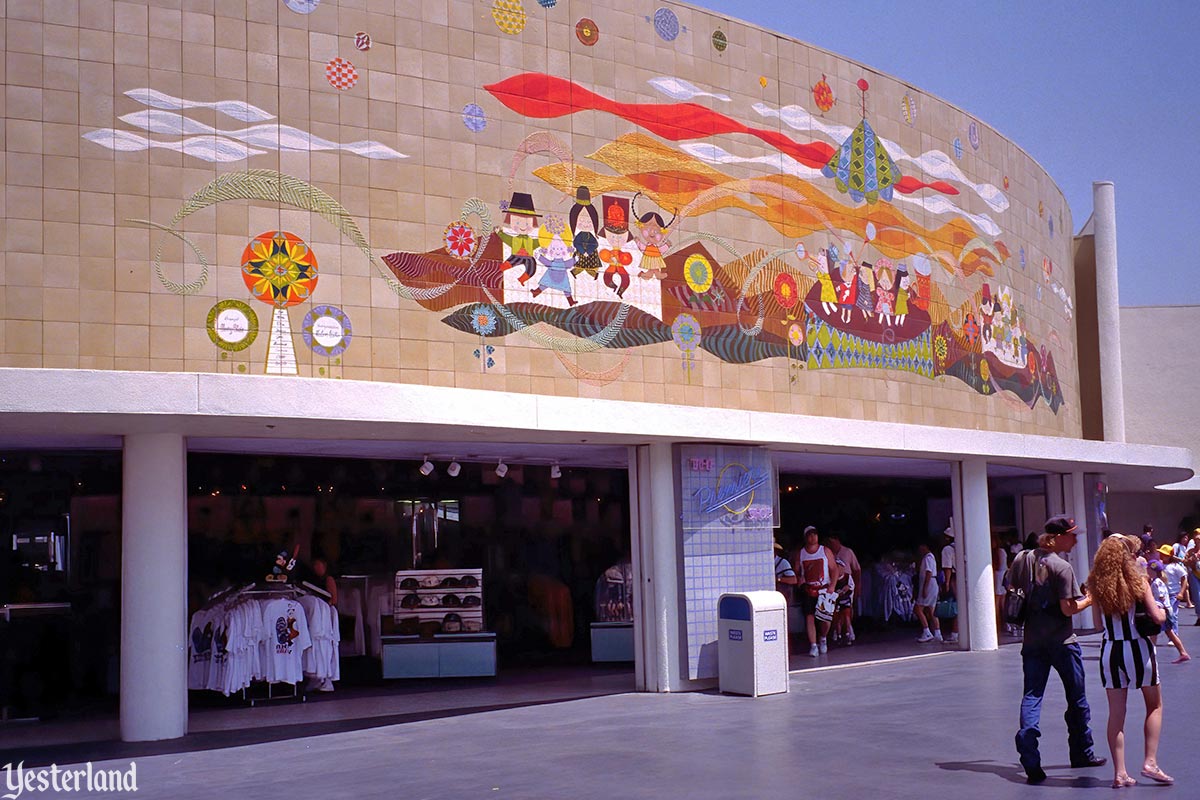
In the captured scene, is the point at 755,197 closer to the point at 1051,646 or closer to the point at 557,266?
the point at 557,266

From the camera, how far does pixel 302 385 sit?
1142 cm

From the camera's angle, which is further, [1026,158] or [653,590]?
[1026,158]

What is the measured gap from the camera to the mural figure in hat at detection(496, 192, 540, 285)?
1395 cm

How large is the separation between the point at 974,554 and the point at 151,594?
12.0m

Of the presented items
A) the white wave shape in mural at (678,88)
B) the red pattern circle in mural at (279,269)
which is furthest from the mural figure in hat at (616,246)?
the red pattern circle in mural at (279,269)

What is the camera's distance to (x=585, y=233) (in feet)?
47.7

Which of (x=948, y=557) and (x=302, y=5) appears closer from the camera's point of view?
(x=302, y=5)

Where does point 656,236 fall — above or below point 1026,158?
below

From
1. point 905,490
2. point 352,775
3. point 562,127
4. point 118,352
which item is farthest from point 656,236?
point 905,490

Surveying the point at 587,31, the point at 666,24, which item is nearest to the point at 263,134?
the point at 587,31

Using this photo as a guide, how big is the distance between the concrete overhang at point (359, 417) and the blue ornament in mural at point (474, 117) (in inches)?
121

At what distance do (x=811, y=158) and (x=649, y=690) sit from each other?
7.21 metres

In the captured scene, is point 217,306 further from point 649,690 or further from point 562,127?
point 649,690

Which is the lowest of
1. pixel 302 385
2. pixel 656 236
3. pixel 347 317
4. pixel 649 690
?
pixel 649 690
